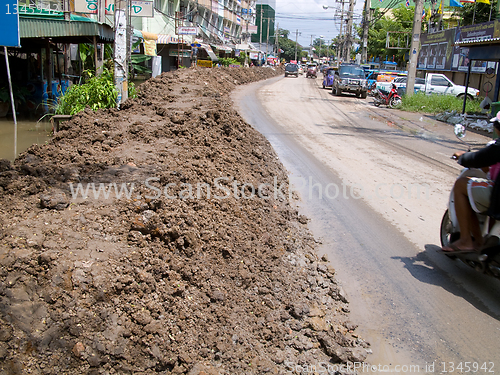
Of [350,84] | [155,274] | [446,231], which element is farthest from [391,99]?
[155,274]

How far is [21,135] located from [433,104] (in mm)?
19051

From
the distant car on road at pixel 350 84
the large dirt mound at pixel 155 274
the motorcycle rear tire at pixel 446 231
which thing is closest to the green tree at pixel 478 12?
the distant car on road at pixel 350 84

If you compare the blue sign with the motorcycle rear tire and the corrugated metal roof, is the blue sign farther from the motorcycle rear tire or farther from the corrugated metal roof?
the motorcycle rear tire

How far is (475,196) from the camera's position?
4668 mm

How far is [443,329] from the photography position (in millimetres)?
4125

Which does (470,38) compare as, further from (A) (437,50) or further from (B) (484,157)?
(B) (484,157)

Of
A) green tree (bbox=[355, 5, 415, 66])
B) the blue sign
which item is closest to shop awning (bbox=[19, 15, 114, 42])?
the blue sign

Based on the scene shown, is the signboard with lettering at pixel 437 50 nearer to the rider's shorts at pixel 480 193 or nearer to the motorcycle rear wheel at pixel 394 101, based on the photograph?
the motorcycle rear wheel at pixel 394 101

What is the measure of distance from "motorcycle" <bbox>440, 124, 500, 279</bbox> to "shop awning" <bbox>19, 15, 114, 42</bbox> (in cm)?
1211

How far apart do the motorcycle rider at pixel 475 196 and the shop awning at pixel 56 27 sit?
12.2 metres

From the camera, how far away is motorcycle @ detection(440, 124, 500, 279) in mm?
4395

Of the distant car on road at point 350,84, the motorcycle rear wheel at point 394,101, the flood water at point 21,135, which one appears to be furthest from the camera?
the distant car on road at point 350,84

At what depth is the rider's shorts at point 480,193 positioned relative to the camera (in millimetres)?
4590

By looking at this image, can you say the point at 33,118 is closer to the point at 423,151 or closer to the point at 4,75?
the point at 4,75
